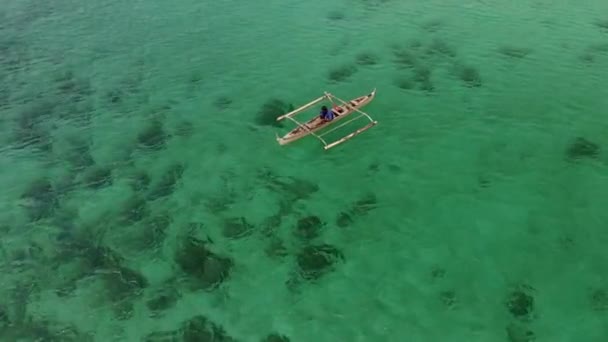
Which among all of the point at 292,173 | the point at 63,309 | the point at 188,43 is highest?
the point at 188,43

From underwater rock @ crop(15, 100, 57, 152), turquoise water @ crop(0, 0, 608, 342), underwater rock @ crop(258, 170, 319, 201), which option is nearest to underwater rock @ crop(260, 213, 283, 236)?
turquoise water @ crop(0, 0, 608, 342)

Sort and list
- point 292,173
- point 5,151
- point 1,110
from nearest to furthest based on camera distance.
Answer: point 292,173
point 5,151
point 1,110

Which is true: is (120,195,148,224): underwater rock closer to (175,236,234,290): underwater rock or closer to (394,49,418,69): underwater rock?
(175,236,234,290): underwater rock

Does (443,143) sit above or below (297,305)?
above

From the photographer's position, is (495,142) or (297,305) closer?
(297,305)

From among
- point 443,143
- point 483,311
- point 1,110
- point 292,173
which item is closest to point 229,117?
point 292,173

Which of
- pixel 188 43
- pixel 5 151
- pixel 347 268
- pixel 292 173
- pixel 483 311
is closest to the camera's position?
pixel 483 311

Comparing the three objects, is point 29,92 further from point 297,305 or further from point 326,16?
point 297,305
